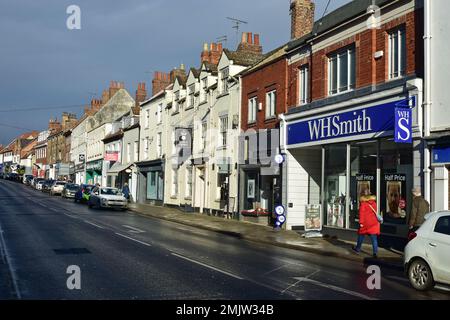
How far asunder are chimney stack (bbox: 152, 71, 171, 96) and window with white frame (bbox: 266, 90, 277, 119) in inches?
835

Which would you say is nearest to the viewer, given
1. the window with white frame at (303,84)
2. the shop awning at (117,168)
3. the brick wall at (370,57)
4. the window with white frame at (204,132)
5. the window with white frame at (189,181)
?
the brick wall at (370,57)

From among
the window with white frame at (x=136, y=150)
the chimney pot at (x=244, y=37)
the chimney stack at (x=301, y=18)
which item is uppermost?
the chimney pot at (x=244, y=37)

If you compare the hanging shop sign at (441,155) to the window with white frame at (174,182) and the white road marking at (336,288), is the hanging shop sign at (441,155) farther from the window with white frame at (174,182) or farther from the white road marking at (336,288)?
the window with white frame at (174,182)

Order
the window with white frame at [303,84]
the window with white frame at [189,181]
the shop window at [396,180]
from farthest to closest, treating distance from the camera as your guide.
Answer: the window with white frame at [189,181]
the window with white frame at [303,84]
the shop window at [396,180]

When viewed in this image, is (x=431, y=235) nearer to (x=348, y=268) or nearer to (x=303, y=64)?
(x=348, y=268)

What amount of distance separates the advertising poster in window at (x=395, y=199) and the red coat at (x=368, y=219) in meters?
2.04

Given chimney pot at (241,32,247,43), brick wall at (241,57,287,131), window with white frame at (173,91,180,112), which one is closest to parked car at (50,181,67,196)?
window with white frame at (173,91,180,112)

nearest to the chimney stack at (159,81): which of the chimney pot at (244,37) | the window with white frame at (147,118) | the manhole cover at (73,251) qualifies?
the window with white frame at (147,118)

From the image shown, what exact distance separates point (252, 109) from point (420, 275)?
56.7 feet

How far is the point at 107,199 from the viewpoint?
3212 cm

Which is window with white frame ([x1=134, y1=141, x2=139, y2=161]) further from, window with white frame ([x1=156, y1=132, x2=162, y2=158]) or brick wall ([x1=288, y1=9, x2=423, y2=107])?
brick wall ([x1=288, y1=9, x2=423, y2=107])

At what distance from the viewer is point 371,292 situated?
8.80 m

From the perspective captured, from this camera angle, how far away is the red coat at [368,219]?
1380 cm

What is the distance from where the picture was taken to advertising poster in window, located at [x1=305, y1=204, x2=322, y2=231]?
19078 millimetres
